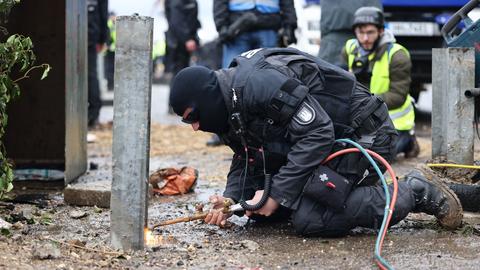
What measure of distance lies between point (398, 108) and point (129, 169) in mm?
3981

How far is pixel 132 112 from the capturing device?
3834mm

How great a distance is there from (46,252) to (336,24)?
4.50 metres

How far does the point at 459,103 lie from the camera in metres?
5.24

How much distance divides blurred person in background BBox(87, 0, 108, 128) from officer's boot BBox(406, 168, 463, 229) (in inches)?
239

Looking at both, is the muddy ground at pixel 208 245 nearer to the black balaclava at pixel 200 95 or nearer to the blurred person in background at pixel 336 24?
the black balaclava at pixel 200 95

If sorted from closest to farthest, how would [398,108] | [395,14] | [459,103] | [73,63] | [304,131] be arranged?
1. [304,131]
2. [459,103]
3. [73,63]
4. [398,108]
5. [395,14]

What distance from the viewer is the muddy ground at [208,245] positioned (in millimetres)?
3891

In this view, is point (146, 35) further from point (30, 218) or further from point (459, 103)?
point (459, 103)

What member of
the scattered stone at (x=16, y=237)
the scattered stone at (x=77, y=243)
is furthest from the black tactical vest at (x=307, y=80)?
the scattered stone at (x=16, y=237)

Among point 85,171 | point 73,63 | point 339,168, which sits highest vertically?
point 73,63

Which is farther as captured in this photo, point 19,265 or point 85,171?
point 85,171

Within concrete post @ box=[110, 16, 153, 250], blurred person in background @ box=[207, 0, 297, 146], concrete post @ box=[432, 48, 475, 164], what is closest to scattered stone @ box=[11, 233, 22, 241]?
concrete post @ box=[110, 16, 153, 250]

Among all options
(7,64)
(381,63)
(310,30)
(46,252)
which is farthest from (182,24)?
(46,252)

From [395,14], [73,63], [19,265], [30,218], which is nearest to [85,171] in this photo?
[73,63]
